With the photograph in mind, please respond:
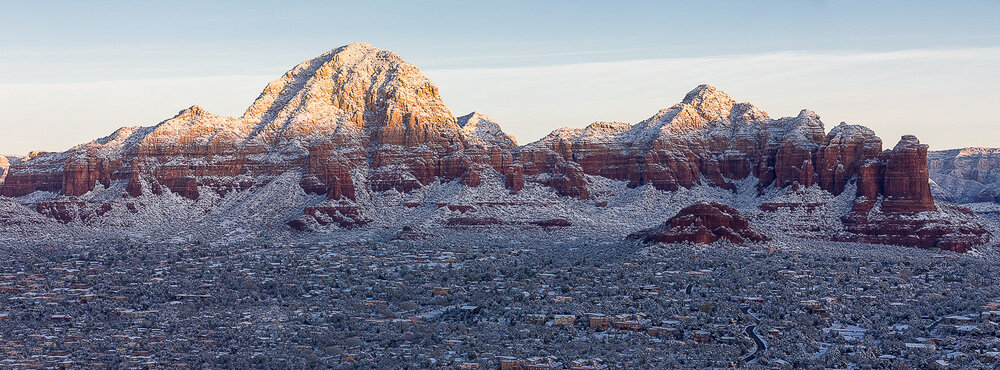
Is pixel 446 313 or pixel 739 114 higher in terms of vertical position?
pixel 739 114

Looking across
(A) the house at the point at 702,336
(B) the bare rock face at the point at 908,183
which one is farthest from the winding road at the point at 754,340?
(B) the bare rock face at the point at 908,183

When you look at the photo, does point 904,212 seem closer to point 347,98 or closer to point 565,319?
point 565,319

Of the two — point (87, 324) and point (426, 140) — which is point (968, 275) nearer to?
point (87, 324)

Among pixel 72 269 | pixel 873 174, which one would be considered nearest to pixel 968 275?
pixel 873 174

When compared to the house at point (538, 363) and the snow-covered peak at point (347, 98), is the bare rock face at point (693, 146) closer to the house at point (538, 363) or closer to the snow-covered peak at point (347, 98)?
the snow-covered peak at point (347, 98)

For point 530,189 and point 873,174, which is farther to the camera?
point 530,189

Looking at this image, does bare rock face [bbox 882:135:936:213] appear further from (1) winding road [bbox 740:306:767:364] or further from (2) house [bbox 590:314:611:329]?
→ (2) house [bbox 590:314:611:329]
